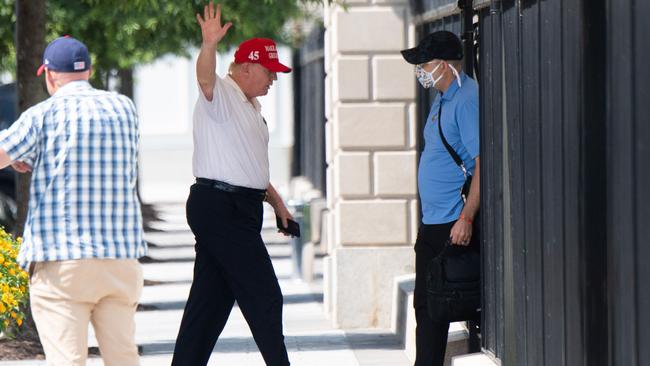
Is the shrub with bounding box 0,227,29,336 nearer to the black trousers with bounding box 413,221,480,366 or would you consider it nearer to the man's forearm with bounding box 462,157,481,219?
the black trousers with bounding box 413,221,480,366

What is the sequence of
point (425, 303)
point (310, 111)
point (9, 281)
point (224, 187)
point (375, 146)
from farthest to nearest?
point (310, 111)
point (375, 146)
point (9, 281)
point (224, 187)
point (425, 303)

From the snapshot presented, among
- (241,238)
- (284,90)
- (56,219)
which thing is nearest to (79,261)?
(56,219)

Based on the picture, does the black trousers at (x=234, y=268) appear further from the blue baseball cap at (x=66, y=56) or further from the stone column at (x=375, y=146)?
the stone column at (x=375, y=146)

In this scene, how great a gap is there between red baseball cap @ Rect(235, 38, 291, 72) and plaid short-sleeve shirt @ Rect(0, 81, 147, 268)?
1.74 metres

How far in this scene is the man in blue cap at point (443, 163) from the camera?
22.6ft

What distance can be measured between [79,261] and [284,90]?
114 ft

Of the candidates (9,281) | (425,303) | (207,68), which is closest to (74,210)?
(207,68)

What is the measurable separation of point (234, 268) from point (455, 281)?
41.5 inches

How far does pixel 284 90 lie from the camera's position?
1576 inches

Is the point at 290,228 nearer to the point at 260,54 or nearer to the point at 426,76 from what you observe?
the point at 260,54

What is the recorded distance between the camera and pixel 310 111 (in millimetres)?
20453

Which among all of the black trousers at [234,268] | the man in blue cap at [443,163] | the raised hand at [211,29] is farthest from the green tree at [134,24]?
the man in blue cap at [443,163]

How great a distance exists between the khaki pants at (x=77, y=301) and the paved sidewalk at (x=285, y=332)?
3.60 metres

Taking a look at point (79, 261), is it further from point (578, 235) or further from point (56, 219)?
point (578, 235)
